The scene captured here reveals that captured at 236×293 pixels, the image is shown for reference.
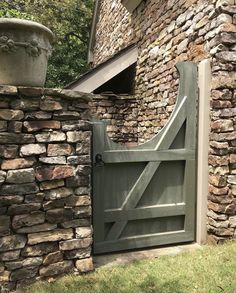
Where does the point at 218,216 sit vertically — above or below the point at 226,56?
below

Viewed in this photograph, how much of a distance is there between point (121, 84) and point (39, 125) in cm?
416

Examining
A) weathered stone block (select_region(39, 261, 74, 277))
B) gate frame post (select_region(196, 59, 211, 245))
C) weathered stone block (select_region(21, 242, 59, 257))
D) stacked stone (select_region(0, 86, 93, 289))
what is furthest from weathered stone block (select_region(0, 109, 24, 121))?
gate frame post (select_region(196, 59, 211, 245))

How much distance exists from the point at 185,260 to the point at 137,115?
324 cm

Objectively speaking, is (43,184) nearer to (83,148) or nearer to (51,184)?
(51,184)

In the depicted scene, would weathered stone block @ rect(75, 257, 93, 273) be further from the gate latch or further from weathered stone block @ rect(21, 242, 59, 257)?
the gate latch

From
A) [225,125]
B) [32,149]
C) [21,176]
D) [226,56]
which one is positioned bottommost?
[21,176]

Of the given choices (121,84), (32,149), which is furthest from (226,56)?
(121,84)

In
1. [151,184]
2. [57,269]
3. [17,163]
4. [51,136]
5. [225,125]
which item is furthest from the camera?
[151,184]

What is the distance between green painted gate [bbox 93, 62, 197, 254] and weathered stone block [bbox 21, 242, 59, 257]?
2.03 feet

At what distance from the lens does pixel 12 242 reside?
8.64 feet

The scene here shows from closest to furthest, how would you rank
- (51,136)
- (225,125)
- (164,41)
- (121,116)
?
(51,136) < (225,125) < (164,41) < (121,116)

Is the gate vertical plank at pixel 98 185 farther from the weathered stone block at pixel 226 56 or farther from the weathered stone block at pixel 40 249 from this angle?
the weathered stone block at pixel 226 56

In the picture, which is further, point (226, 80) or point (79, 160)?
point (226, 80)

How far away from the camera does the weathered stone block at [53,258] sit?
9.11 feet
